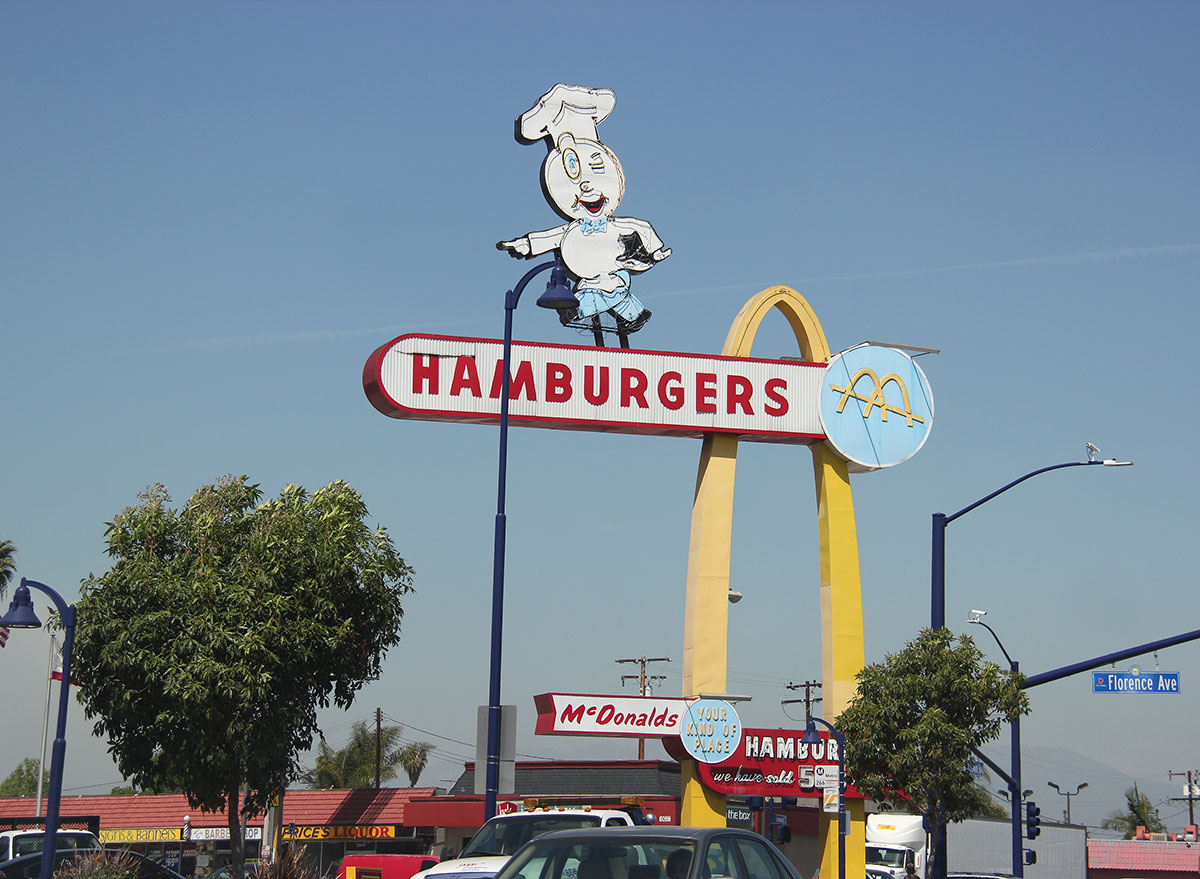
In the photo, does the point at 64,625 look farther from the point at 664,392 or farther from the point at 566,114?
the point at 566,114

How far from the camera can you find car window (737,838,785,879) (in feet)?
36.6

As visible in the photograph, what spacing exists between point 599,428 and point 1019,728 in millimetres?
18788

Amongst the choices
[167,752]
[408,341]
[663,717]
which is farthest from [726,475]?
[167,752]

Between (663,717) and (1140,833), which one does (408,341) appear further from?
(1140,833)

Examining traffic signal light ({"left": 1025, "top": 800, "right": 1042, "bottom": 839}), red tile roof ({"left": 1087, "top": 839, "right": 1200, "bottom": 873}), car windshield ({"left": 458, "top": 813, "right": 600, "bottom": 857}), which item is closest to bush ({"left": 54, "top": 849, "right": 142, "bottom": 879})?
car windshield ({"left": 458, "top": 813, "right": 600, "bottom": 857})

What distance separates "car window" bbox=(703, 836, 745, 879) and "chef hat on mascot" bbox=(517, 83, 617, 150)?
26.3 m

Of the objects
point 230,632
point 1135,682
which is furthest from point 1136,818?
point 230,632

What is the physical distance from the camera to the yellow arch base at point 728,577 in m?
33.1

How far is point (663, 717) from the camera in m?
33.2

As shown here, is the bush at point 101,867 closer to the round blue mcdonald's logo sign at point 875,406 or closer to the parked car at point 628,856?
the parked car at point 628,856

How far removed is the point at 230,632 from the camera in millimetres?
25703

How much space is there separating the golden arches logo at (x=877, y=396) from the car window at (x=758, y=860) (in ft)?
80.9

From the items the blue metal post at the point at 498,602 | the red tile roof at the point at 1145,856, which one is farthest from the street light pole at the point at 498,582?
the red tile roof at the point at 1145,856

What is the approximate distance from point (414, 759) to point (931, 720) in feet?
233
